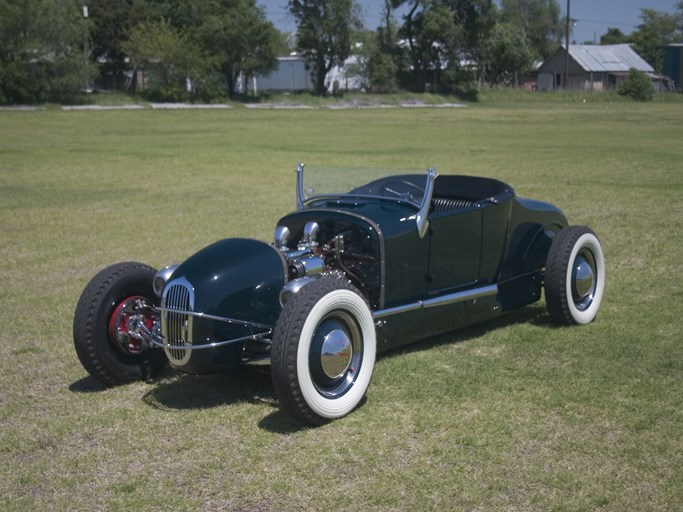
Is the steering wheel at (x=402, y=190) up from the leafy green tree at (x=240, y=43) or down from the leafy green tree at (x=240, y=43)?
down

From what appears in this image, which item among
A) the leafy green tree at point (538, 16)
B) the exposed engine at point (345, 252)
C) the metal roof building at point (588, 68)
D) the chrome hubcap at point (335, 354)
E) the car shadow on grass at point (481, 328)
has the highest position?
the leafy green tree at point (538, 16)

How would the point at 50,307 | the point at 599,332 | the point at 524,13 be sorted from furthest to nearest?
the point at 524,13 < the point at 50,307 < the point at 599,332

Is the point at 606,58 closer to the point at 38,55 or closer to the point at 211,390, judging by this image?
the point at 38,55

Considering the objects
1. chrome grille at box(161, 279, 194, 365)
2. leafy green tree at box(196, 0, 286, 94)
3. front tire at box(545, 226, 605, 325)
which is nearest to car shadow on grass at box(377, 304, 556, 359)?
front tire at box(545, 226, 605, 325)

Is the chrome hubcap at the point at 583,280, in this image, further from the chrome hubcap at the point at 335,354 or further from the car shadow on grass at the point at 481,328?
the chrome hubcap at the point at 335,354

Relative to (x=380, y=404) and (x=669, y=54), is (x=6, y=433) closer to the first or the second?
(x=380, y=404)

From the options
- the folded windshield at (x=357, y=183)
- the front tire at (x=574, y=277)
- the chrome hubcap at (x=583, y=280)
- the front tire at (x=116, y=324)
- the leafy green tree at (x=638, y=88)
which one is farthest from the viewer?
the leafy green tree at (x=638, y=88)

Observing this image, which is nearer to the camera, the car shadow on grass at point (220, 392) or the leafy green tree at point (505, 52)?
the car shadow on grass at point (220, 392)

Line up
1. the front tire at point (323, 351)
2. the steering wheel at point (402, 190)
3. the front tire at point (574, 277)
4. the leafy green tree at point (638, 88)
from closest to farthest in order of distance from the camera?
the front tire at point (323, 351) < the steering wheel at point (402, 190) < the front tire at point (574, 277) < the leafy green tree at point (638, 88)

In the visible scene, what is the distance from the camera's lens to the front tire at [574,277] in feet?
23.8

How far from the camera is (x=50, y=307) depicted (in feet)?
28.1

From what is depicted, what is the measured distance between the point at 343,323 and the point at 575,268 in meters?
2.78

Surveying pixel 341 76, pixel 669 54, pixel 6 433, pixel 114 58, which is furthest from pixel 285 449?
pixel 669 54

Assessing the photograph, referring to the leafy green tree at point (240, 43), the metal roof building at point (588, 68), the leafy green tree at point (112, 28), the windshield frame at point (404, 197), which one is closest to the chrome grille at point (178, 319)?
the windshield frame at point (404, 197)
